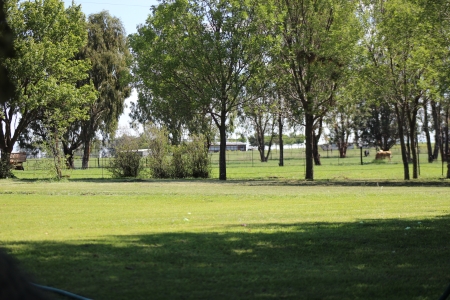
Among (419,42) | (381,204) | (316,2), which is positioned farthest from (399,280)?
(316,2)

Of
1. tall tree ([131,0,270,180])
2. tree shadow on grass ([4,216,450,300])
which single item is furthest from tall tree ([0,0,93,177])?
tree shadow on grass ([4,216,450,300])

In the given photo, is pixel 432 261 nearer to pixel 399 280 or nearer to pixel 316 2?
pixel 399 280

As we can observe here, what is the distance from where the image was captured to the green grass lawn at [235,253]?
6996 millimetres

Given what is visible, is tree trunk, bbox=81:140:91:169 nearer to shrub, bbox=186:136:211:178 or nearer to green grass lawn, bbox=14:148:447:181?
green grass lawn, bbox=14:148:447:181

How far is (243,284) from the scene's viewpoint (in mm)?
7152

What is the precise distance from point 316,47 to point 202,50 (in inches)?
284

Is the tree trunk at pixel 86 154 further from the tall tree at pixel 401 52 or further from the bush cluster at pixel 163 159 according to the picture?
the tall tree at pixel 401 52

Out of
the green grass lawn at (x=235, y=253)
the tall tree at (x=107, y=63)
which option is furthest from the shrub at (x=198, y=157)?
the green grass lawn at (x=235, y=253)

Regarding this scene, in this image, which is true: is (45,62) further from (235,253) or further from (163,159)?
(235,253)

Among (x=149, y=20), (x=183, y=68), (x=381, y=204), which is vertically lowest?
(x=381, y=204)

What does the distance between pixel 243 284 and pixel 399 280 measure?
6.67 feet

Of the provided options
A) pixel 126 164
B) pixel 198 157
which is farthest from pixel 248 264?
pixel 126 164

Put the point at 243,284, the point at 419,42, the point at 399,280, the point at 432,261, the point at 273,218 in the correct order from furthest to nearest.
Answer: the point at 419,42 < the point at 273,218 < the point at 432,261 < the point at 399,280 < the point at 243,284

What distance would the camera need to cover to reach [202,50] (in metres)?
39.1
